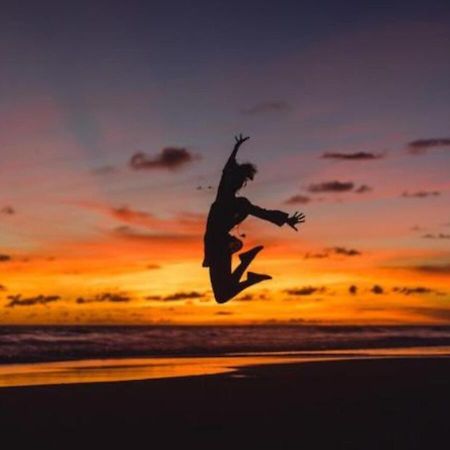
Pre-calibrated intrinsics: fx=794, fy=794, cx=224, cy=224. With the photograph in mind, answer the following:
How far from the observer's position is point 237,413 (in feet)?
40.1

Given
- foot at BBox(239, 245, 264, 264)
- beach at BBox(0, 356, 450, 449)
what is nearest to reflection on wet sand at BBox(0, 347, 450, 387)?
beach at BBox(0, 356, 450, 449)

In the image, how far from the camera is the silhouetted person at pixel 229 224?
10383 mm

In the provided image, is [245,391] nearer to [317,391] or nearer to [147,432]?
[317,391]

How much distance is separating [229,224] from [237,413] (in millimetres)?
3350

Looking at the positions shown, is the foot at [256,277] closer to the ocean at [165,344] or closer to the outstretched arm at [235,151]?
the outstretched arm at [235,151]

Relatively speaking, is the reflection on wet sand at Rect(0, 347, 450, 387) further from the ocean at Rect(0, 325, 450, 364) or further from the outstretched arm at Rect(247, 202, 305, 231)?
the outstretched arm at Rect(247, 202, 305, 231)

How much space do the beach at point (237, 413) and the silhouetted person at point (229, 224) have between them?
1965 millimetres

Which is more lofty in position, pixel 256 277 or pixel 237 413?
pixel 256 277

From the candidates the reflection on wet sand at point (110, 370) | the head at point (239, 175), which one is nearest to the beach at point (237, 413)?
the reflection on wet sand at point (110, 370)

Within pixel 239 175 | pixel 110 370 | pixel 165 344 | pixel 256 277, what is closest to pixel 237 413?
pixel 256 277

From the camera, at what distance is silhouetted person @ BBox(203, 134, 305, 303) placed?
10383 mm

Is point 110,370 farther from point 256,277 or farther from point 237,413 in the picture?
point 256,277

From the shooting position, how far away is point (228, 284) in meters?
10.9

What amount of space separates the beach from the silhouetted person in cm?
196
